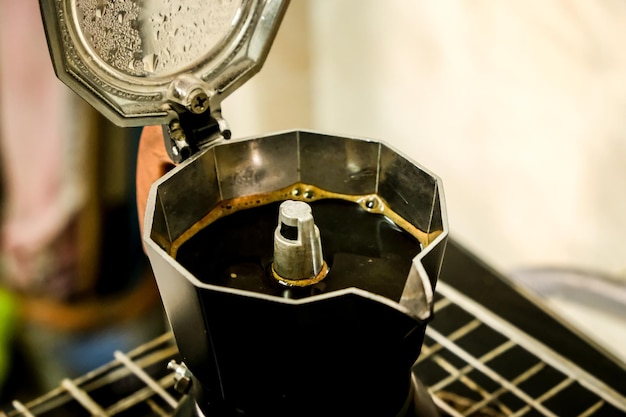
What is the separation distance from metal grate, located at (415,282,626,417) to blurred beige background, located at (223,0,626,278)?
292 mm

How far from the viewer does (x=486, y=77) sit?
116cm

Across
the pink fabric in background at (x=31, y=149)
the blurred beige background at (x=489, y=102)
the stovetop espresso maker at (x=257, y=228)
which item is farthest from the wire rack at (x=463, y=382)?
the pink fabric in background at (x=31, y=149)

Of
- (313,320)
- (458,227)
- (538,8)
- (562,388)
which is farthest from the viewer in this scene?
(458,227)

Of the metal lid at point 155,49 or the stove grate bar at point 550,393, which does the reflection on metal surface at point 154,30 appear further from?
the stove grate bar at point 550,393

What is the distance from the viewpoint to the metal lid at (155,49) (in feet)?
1.89

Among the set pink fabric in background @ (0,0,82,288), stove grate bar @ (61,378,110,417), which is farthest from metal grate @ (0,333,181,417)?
pink fabric in background @ (0,0,82,288)

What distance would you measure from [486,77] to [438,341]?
50cm

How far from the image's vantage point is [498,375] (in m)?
0.82

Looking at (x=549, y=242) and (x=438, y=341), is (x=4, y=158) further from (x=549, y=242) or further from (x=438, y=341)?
(x=549, y=242)

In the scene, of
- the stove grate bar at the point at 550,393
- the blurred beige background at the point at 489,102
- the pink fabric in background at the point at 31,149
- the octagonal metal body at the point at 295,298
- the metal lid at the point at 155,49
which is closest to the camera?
the octagonal metal body at the point at 295,298

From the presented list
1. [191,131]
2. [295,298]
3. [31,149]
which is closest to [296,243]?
[295,298]

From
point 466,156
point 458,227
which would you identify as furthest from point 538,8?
point 458,227

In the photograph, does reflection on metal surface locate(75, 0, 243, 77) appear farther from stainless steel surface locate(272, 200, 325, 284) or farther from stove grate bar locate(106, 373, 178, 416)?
stove grate bar locate(106, 373, 178, 416)

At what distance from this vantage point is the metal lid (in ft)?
1.89
